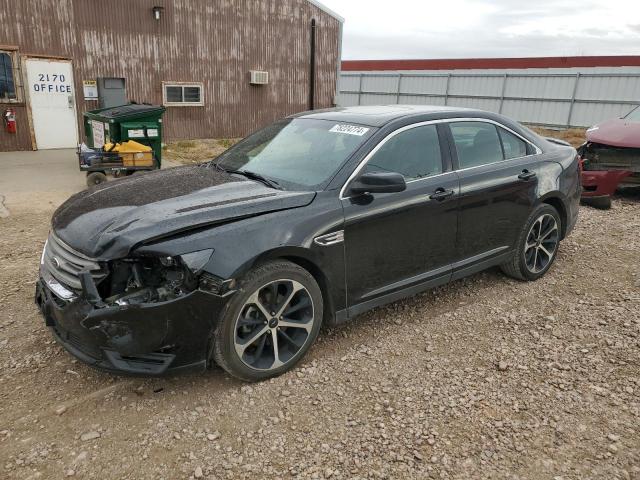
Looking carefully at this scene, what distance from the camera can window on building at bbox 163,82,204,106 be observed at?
13742 millimetres

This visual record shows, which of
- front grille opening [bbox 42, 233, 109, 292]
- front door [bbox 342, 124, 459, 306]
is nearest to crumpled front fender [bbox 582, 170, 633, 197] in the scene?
front door [bbox 342, 124, 459, 306]

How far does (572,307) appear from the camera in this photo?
4266 millimetres

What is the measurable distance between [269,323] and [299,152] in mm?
1396

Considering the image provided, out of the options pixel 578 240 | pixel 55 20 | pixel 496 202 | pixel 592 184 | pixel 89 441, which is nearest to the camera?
pixel 89 441

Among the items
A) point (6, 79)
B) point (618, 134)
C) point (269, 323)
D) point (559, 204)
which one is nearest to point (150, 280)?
point (269, 323)

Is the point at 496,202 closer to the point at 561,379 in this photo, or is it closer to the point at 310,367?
the point at 561,379

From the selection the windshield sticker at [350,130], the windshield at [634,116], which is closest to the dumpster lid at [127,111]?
the windshield sticker at [350,130]

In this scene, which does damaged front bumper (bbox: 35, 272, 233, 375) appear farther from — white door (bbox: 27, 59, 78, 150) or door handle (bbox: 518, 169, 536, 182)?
white door (bbox: 27, 59, 78, 150)

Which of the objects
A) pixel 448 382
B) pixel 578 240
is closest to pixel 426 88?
pixel 578 240

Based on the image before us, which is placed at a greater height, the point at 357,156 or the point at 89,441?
the point at 357,156

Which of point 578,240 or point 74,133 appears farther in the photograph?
point 74,133

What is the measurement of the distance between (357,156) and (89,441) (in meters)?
2.34

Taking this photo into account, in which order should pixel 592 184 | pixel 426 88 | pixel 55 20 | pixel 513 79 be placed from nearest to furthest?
pixel 592 184
pixel 55 20
pixel 513 79
pixel 426 88

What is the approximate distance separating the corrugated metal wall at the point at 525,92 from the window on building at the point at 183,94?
42.9 feet
